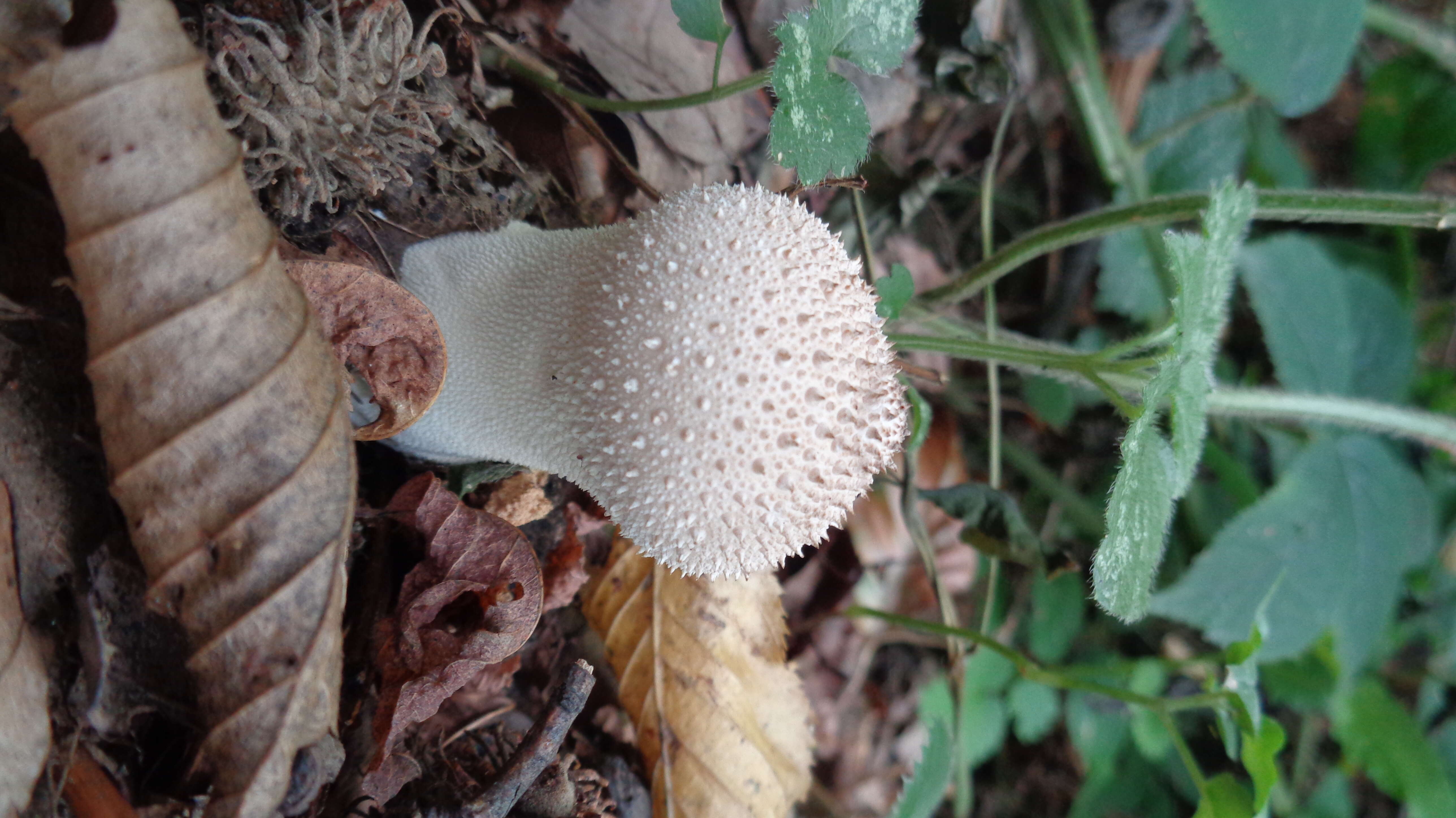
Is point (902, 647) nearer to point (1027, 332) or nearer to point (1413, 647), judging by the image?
point (1027, 332)

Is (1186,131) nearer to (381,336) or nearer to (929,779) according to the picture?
(929,779)

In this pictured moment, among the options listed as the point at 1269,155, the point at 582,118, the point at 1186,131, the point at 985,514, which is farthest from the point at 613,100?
the point at 1269,155

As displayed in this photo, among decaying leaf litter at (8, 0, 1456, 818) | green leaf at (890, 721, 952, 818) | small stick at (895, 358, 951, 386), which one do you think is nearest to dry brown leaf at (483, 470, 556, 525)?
decaying leaf litter at (8, 0, 1456, 818)

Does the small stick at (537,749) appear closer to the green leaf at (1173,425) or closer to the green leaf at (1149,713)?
the green leaf at (1173,425)

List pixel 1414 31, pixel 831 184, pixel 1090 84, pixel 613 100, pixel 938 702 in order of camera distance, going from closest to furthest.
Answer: pixel 831 184
pixel 613 100
pixel 938 702
pixel 1090 84
pixel 1414 31

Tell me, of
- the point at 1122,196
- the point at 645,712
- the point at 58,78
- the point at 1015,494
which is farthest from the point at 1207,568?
the point at 58,78

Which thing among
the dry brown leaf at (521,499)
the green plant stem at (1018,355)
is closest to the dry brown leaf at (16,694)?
the dry brown leaf at (521,499)
